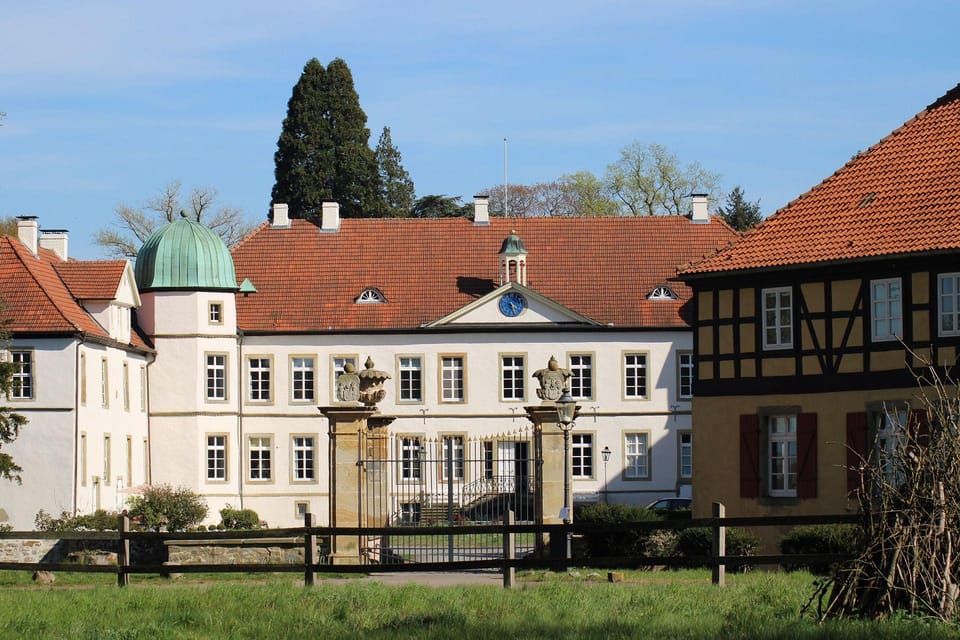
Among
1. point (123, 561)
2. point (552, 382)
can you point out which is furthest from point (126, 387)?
point (123, 561)

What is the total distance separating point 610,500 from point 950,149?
21053 mm

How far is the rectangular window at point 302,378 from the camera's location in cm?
5316

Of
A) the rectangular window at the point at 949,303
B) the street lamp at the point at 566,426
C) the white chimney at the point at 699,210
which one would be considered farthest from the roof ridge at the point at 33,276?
the rectangular window at the point at 949,303

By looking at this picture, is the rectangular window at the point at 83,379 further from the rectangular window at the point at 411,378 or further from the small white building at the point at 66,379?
the rectangular window at the point at 411,378

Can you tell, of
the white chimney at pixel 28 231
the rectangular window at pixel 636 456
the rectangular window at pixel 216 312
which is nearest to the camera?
the white chimney at pixel 28 231

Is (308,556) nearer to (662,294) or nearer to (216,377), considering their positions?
(216,377)

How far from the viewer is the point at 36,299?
4575cm

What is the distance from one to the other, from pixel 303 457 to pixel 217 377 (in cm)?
352

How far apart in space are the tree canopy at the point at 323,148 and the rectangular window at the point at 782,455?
3451cm

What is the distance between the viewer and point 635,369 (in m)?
52.7

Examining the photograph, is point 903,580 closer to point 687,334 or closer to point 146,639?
point 146,639

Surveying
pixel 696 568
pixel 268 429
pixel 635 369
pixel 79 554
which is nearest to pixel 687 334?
pixel 635 369

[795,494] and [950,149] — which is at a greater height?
[950,149]

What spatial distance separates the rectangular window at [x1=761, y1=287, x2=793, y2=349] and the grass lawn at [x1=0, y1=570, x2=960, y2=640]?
41.5ft
